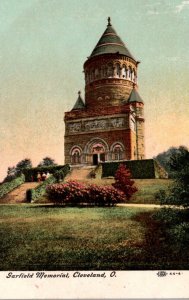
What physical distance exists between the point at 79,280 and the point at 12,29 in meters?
10.2

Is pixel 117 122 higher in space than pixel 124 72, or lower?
lower

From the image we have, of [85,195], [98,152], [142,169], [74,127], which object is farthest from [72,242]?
A: [74,127]

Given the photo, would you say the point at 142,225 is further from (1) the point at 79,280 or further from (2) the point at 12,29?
(2) the point at 12,29

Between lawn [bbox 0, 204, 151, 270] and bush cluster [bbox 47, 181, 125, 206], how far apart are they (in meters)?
3.04

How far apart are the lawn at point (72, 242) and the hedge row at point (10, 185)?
9346 millimetres

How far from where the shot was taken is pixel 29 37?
13.8 meters

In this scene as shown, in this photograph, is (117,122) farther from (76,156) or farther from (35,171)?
(35,171)

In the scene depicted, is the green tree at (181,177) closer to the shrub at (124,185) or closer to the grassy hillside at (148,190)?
the grassy hillside at (148,190)

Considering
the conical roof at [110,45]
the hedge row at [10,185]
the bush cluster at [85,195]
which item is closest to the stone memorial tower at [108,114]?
the conical roof at [110,45]

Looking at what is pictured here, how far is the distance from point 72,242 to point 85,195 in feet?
21.7

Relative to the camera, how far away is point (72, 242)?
9508 millimetres

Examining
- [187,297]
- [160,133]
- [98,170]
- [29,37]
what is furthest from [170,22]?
[98,170]

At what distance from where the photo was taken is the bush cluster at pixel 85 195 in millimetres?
15750

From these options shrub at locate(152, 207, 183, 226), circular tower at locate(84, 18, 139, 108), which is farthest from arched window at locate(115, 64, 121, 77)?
shrub at locate(152, 207, 183, 226)
